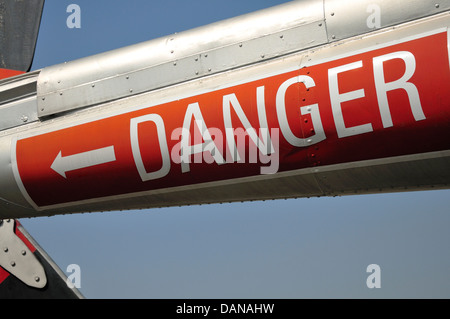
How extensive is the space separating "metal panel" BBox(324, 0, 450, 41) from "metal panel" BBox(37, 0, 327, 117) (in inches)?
4.2

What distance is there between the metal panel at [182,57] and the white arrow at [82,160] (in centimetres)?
59

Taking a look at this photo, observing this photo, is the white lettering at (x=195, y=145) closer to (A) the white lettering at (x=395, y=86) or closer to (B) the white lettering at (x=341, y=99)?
(B) the white lettering at (x=341, y=99)

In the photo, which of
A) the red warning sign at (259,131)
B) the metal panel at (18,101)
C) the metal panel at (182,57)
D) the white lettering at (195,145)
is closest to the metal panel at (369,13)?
the metal panel at (182,57)

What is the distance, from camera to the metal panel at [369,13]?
4199mm

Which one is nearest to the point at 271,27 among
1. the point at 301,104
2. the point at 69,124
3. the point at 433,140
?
the point at 301,104

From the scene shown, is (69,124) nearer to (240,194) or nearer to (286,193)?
(240,194)

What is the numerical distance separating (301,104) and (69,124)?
2455 mm

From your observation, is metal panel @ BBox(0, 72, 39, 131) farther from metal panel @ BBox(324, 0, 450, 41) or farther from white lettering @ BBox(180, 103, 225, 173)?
metal panel @ BBox(324, 0, 450, 41)

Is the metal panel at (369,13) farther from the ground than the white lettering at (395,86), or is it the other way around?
the metal panel at (369,13)

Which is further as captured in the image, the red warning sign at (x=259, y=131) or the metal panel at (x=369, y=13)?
the metal panel at (x=369, y=13)

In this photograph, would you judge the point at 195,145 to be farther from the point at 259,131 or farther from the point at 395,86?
the point at 395,86

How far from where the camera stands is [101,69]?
219 inches

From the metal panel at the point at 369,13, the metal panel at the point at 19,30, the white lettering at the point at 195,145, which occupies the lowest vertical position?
the white lettering at the point at 195,145

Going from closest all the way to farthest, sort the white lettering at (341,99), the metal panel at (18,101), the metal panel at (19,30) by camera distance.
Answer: the white lettering at (341,99), the metal panel at (18,101), the metal panel at (19,30)
